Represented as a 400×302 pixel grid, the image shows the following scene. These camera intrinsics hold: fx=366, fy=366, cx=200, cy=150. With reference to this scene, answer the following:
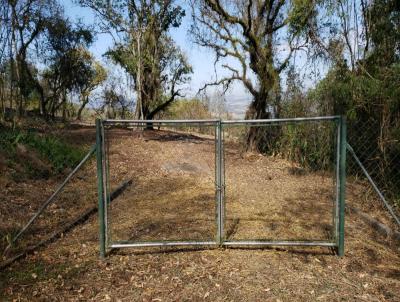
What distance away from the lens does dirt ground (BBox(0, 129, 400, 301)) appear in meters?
3.52

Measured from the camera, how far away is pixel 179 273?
153 inches

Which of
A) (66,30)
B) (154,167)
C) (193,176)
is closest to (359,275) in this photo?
(193,176)

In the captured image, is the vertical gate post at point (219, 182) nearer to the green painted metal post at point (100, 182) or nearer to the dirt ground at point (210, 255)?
the dirt ground at point (210, 255)

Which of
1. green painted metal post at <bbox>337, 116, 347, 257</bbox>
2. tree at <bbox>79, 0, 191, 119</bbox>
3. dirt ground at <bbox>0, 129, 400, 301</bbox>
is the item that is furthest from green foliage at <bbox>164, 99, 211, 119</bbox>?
green painted metal post at <bbox>337, 116, 347, 257</bbox>

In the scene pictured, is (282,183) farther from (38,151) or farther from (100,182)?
(38,151)

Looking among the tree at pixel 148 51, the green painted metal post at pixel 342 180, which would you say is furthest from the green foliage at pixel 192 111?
the green painted metal post at pixel 342 180

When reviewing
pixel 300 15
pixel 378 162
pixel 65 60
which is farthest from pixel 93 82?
pixel 378 162

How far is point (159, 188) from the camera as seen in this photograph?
307 inches

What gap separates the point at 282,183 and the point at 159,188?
274 cm

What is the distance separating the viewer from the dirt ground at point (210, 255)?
3.52 meters

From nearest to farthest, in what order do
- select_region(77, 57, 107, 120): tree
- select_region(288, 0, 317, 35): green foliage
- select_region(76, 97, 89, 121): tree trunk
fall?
select_region(288, 0, 317, 35): green foliage
select_region(77, 57, 107, 120): tree
select_region(76, 97, 89, 121): tree trunk

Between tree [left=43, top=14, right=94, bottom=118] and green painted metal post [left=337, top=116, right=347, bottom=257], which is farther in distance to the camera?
tree [left=43, top=14, right=94, bottom=118]

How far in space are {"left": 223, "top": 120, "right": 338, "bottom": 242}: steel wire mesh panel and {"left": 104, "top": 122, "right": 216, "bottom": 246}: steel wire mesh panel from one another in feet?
1.61

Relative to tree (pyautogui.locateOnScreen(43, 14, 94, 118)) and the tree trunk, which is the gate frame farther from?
the tree trunk
